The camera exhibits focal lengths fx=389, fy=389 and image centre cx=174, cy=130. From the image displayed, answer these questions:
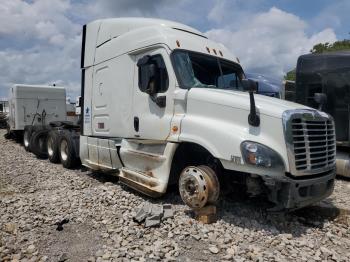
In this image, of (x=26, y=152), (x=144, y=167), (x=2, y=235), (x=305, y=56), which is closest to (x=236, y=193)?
(x=144, y=167)

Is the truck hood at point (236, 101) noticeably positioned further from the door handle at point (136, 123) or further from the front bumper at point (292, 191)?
the door handle at point (136, 123)

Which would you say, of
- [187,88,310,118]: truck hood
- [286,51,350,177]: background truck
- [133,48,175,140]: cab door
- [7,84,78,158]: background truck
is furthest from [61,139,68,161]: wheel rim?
[286,51,350,177]: background truck

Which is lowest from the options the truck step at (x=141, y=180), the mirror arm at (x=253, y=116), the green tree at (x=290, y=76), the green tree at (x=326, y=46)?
the truck step at (x=141, y=180)

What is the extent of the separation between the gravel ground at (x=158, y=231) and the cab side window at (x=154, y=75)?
1941 millimetres

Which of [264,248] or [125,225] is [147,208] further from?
[264,248]

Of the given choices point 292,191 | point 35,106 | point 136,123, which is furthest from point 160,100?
point 35,106

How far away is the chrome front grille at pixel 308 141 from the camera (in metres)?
5.01

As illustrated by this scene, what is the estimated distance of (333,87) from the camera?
9289 mm

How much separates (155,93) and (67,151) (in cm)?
510

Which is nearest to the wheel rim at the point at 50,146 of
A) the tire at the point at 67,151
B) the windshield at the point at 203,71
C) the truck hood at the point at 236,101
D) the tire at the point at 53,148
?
the tire at the point at 53,148

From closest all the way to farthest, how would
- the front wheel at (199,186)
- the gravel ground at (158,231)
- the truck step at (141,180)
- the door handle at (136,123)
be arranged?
the gravel ground at (158,231) → the front wheel at (199,186) → the truck step at (141,180) → the door handle at (136,123)

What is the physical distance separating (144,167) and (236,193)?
1.68 meters

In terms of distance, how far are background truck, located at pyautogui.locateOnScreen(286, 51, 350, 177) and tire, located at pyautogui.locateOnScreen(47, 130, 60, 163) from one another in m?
→ 7.03

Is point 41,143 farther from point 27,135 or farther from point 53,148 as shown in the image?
point 27,135
